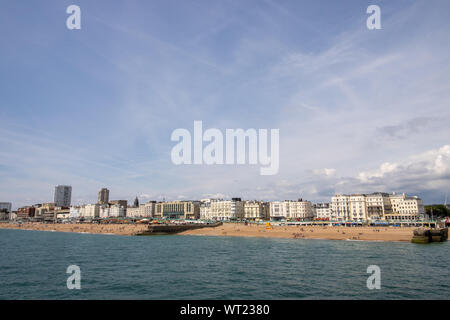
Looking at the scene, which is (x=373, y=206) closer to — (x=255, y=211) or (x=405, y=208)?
(x=405, y=208)

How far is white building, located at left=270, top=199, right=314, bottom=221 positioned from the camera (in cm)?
18330

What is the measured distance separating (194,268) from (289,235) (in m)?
59.4

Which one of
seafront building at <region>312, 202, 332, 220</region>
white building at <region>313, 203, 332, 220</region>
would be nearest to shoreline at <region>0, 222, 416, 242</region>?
seafront building at <region>312, 202, 332, 220</region>

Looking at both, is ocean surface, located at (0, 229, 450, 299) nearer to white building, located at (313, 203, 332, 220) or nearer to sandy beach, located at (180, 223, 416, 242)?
sandy beach, located at (180, 223, 416, 242)

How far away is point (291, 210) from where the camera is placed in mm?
185125

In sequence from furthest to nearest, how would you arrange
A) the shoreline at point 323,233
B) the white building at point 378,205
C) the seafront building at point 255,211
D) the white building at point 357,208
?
1. the seafront building at point 255,211
2. the white building at point 378,205
3. the white building at point 357,208
4. the shoreline at point 323,233

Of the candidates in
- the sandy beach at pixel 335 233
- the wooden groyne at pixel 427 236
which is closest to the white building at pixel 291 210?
the sandy beach at pixel 335 233

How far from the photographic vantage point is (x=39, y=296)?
26297 mm

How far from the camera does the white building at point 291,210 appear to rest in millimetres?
183300

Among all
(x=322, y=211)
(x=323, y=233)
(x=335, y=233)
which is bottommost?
(x=323, y=233)

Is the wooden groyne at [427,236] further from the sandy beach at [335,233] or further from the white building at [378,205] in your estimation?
the white building at [378,205]

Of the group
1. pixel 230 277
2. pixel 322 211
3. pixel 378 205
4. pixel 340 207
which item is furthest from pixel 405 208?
pixel 230 277
